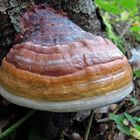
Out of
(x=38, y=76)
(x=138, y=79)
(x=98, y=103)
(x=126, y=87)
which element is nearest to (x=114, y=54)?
(x=126, y=87)

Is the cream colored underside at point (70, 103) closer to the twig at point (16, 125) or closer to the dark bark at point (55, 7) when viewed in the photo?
the twig at point (16, 125)

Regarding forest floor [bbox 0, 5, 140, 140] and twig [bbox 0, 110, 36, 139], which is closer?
twig [bbox 0, 110, 36, 139]

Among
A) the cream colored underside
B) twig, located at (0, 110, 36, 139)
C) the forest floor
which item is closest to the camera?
the cream colored underside

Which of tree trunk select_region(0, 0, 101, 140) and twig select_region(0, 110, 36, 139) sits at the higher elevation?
tree trunk select_region(0, 0, 101, 140)

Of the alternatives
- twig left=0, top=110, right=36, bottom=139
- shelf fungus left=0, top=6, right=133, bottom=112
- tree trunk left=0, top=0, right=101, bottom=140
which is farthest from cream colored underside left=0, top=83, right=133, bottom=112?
tree trunk left=0, top=0, right=101, bottom=140

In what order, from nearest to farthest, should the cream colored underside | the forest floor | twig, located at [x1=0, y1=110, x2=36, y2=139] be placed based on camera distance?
the cream colored underside, twig, located at [x1=0, y1=110, x2=36, y2=139], the forest floor

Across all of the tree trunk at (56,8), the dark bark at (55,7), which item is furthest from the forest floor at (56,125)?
the dark bark at (55,7)

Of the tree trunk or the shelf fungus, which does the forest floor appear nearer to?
the tree trunk
